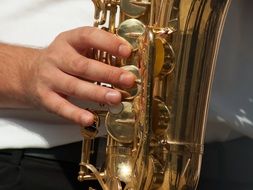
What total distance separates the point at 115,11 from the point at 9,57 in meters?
0.28

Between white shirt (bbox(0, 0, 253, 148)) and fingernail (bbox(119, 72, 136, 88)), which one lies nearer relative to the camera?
fingernail (bbox(119, 72, 136, 88))

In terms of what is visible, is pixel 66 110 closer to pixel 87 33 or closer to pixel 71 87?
pixel 71 87

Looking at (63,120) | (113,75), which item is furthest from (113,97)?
(63,120)

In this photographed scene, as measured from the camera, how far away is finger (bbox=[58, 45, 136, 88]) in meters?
1.39

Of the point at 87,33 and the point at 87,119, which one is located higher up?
the point at 87,33

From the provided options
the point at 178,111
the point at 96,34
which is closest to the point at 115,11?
the point at 96,34

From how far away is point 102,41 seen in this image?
1.41m

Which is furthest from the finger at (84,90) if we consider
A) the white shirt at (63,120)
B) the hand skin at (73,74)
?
the white shirt at (63,120)

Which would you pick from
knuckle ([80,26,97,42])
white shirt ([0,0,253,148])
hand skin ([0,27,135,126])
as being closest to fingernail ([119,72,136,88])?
hand skin ([0,27,135,126])

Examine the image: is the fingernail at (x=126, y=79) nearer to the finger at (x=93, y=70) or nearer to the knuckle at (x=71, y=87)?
the finger at (x=93, y=70)

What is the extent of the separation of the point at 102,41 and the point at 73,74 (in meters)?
0.09

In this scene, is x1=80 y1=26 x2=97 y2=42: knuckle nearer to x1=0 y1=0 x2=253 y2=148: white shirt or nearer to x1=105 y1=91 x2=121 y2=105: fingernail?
x1=105 y1=91 x2=121 y2=105: fingernail

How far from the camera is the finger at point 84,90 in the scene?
4.59ft

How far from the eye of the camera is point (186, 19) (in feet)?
4.51
